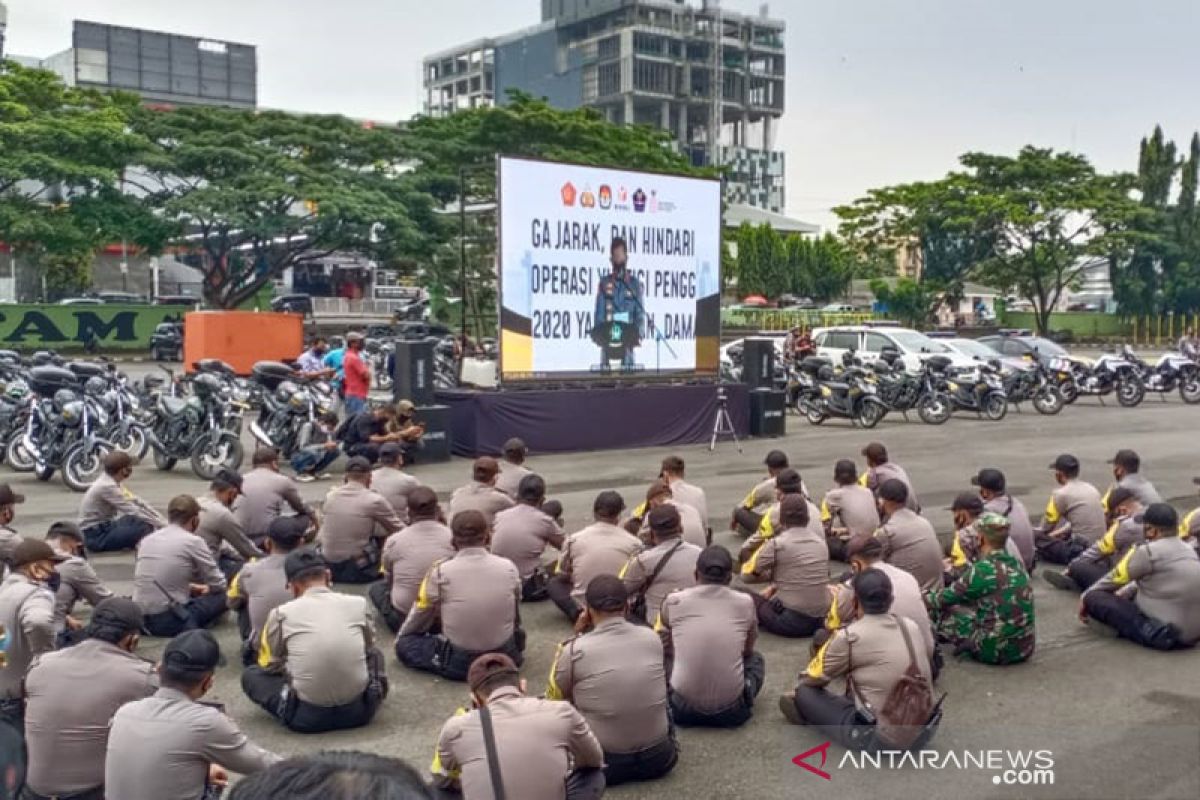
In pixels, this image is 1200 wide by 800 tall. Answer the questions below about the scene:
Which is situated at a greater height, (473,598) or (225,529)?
(225,529)

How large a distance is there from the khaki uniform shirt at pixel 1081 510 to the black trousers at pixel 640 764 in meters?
5.77

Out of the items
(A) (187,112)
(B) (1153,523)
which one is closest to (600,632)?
(B) (1153,523)

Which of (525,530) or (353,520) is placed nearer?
(525,530)

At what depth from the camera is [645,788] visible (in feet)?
19.1

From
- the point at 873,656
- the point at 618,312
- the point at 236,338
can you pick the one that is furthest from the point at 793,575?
the point at 236,338

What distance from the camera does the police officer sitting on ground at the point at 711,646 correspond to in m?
6.34

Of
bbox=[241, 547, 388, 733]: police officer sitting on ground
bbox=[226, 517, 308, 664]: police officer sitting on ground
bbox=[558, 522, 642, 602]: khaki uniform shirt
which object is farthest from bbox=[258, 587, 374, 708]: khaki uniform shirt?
bbox=[558, 522, 642, 602]: khaki uniform shirt

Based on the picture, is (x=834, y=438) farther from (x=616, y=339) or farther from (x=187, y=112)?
(x=187, y=112)

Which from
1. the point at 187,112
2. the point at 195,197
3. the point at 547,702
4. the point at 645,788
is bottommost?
the point at 645,788

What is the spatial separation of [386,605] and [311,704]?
205 cm

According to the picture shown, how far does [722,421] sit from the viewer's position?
20031 millimetres

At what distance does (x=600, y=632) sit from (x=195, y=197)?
116 ft

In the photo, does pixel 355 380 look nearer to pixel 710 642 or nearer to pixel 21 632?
pixel 21 632

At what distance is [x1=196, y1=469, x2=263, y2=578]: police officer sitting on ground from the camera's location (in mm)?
8961
